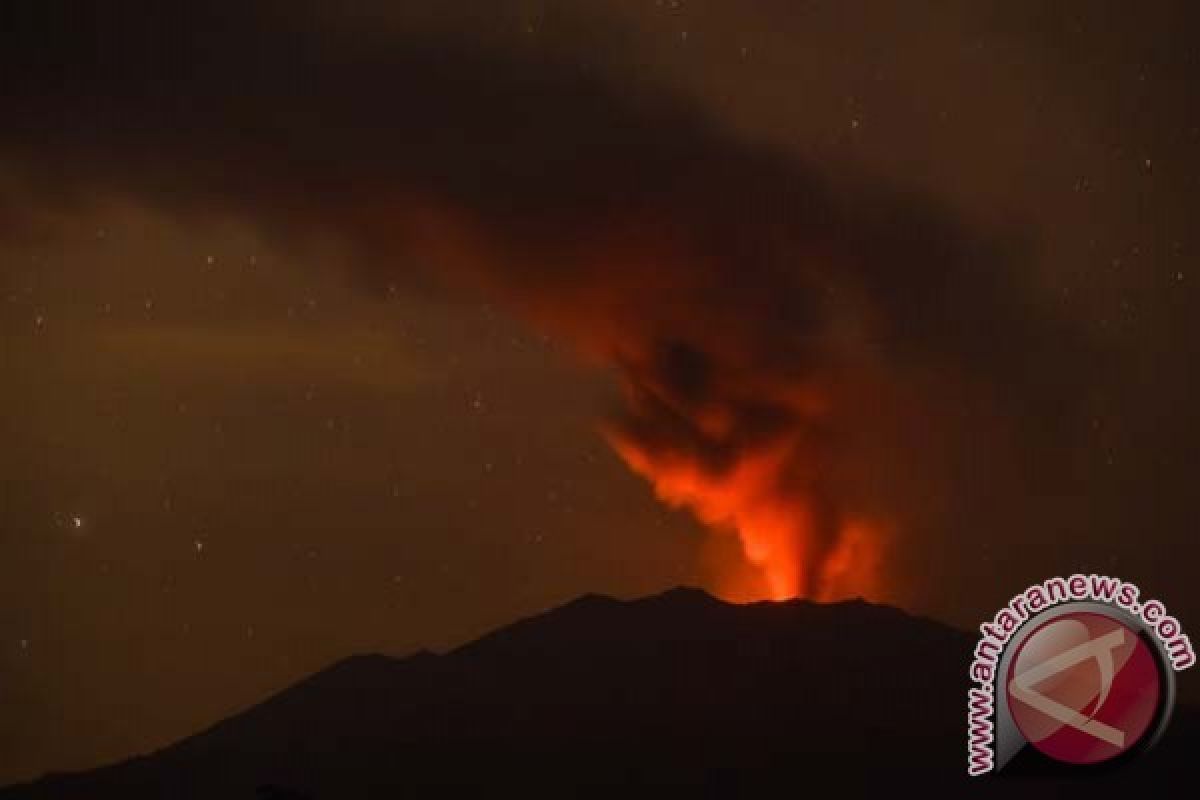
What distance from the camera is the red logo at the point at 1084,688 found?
60.6 feet

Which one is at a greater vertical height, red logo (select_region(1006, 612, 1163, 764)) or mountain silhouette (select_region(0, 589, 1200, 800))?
mountain silhouette (select_region(0, 589, 1200, 800))

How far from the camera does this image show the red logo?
18.5 metres

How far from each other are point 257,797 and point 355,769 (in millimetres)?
5205

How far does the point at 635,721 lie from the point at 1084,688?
141 ft

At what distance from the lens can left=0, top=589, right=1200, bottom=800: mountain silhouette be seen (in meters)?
56.6

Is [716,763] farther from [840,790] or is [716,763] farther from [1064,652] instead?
[1064,652]

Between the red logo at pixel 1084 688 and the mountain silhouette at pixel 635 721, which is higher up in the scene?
the mountain silhouette at pixel 635 721

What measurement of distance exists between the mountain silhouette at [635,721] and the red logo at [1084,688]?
3498 cm

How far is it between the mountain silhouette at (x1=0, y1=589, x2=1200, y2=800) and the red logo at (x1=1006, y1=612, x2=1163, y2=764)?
35.0m

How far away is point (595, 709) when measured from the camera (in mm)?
63219

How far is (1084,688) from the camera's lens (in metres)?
19.1

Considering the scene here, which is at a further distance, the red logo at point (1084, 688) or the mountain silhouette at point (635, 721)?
the mountain silhouette at point (635, 721)

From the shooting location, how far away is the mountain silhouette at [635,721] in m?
56.6

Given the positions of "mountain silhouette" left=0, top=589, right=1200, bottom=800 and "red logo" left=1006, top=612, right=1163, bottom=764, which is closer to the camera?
"red logo" left=1006, top=612, right=1163, bottom=764
